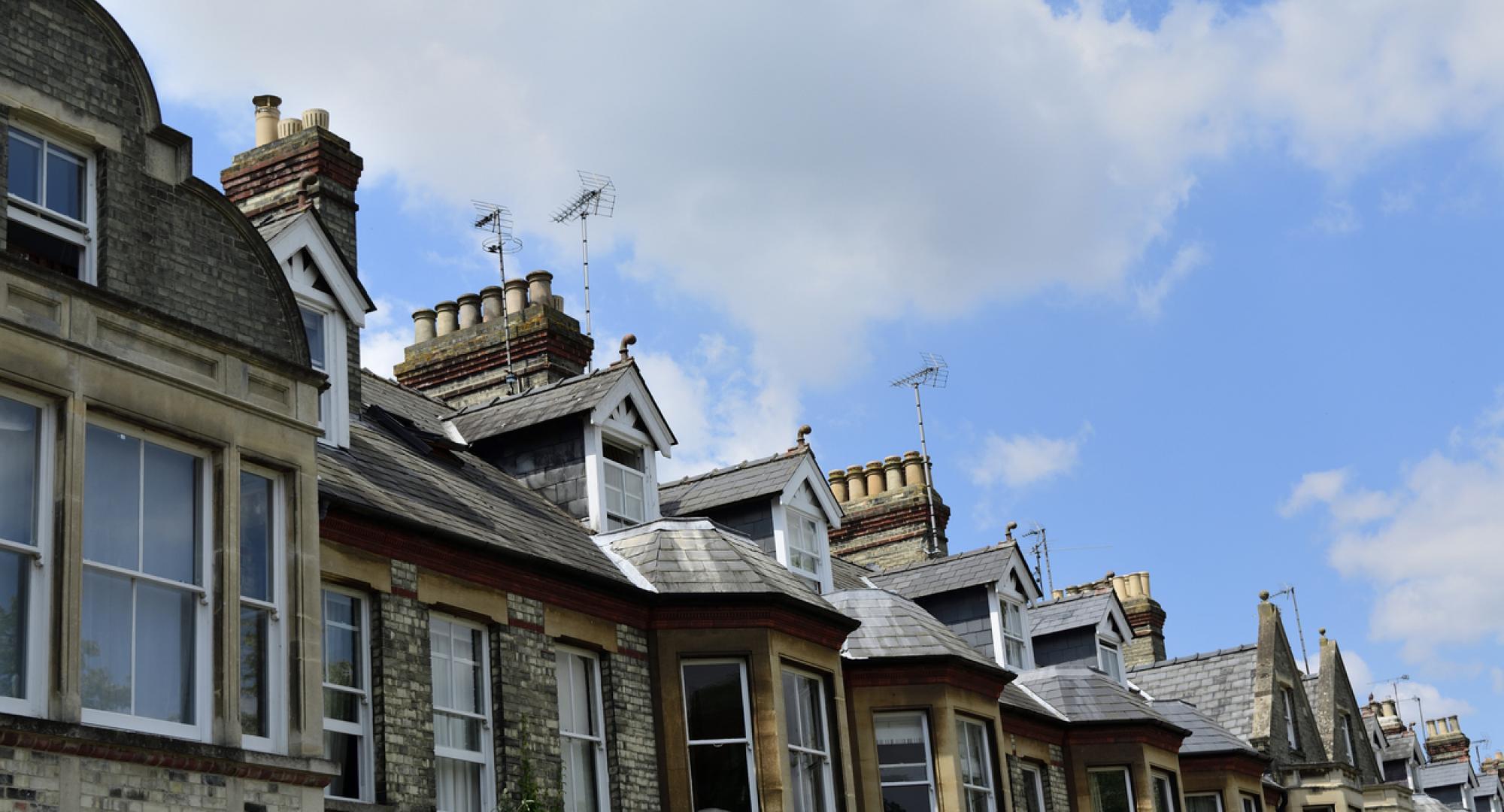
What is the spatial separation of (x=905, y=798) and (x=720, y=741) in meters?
4.62

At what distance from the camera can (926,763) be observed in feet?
78.9

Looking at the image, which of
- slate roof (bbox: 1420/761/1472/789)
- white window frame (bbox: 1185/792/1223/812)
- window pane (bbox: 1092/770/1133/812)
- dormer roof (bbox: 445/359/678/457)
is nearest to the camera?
dormer roof (bbox: 445/359/678/457)

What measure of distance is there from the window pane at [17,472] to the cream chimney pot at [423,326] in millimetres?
16199

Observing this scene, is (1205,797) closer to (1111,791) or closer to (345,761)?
(1111,791)

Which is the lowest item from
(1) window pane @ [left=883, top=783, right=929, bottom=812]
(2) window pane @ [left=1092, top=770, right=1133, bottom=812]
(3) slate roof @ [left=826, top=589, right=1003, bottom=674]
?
(1) window pane @ [left=883, top=783, right=929, bottom=812]

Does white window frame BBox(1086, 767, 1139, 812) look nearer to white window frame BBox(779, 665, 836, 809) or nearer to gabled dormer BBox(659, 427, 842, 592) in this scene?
gabled dormer BBox(659, 427, 842, 592)

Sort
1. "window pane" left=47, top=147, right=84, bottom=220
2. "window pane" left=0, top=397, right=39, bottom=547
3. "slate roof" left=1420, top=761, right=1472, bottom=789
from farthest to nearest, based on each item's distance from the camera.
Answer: "slate roof" left=1420, top=761, right=1472, bottom=789
"window pane" left=47, top=147, right=84, bottom=220
"window pane" left=0, top=397, right=39, bottom=547

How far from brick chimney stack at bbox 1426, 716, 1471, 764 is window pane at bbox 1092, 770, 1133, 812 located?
114ft

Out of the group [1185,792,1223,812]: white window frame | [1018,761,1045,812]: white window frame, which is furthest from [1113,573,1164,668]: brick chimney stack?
[1018,761,1045,812]: white window frame

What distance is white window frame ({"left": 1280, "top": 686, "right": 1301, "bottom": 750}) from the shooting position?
3938cm

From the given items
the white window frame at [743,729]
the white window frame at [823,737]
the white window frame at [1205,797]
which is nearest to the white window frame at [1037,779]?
the white window frame at [1205,797]

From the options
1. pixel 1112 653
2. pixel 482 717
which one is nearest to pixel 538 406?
pixel 482 717

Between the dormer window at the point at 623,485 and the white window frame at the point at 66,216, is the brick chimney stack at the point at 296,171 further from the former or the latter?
the white window frame at the point at 66,216

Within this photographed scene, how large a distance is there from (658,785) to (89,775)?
28.7 ft
